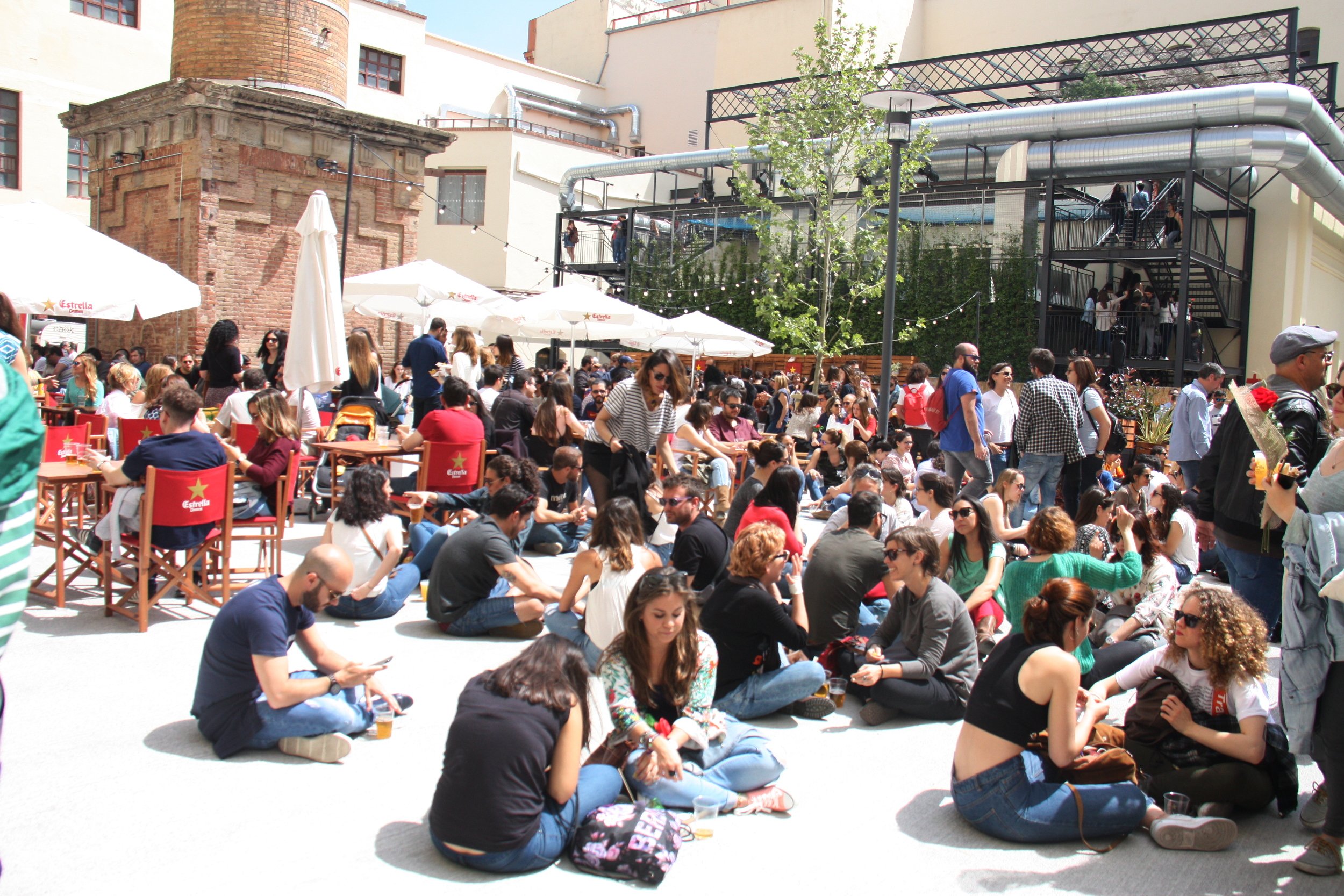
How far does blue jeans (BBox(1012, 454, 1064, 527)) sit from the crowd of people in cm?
3

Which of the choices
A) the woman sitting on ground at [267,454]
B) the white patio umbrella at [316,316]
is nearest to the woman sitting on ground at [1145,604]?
the woman sitting on ground at [267,454]

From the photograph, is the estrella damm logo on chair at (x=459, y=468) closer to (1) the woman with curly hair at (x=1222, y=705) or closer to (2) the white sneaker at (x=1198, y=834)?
(1) the woman with curly hair at (x=1222, y=705)

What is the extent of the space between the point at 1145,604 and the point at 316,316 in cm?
652

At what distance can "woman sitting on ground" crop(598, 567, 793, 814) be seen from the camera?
3.91 m

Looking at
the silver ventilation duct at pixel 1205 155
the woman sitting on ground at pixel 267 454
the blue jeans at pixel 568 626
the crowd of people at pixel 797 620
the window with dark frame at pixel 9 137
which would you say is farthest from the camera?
the window with dark frame at pixel 9 137

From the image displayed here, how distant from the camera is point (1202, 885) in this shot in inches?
141

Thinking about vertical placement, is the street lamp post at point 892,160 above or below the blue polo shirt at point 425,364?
above

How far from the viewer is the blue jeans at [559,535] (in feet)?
28.9

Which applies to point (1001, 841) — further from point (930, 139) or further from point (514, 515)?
point (930, 139)

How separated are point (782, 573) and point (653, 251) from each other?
78.5 feet

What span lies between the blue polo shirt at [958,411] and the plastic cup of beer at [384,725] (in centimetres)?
635

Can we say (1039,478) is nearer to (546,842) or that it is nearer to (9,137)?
(546,842)

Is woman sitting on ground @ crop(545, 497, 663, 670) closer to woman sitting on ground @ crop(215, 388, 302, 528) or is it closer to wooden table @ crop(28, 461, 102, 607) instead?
woman sitting on ground @ crop(215, 388, 302, 528)

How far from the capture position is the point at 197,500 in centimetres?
605
